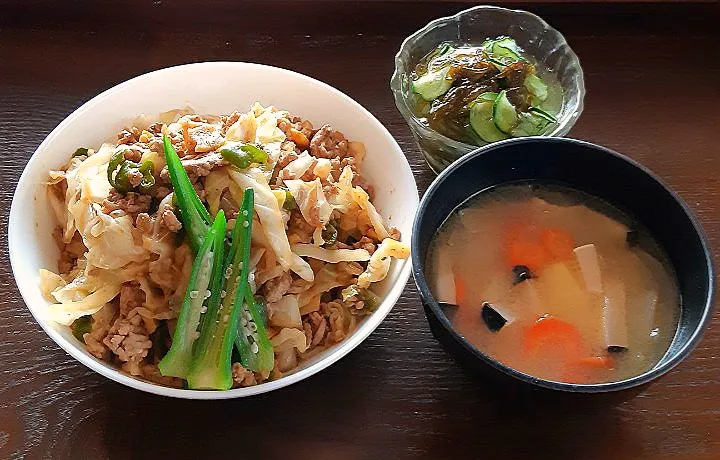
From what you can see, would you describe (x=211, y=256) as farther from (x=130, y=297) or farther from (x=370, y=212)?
(x=370, y=212)

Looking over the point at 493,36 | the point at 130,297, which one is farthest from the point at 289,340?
the point at 493,36

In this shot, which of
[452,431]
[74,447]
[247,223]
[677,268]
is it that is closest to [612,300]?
[677,268]

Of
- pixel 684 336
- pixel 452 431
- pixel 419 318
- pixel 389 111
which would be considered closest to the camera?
pixel 684 336

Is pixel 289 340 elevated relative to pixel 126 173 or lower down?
lower down

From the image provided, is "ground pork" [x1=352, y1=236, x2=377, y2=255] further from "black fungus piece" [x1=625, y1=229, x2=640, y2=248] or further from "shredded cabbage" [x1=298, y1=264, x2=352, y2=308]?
"black fungus piece" [x1=625, y1=229, x2=640, y2=248]

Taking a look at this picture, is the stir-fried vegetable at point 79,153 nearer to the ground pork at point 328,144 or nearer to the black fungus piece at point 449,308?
the ground pork at point 328,144

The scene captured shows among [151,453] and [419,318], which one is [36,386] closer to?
[151,453]
